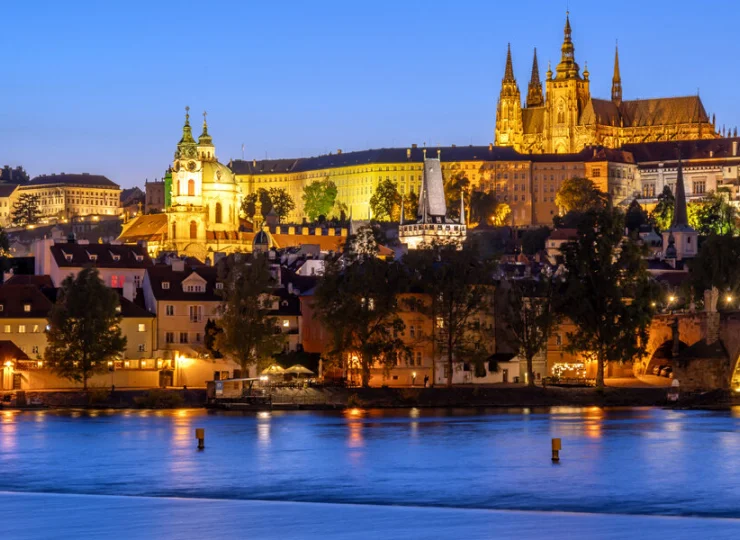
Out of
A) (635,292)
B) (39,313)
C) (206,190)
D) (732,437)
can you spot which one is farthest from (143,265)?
(206,190)

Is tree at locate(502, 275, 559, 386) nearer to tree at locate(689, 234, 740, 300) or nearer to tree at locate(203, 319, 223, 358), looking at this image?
tree at locate(689, 234, 740, 300)

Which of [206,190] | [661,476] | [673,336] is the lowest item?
[661,476]

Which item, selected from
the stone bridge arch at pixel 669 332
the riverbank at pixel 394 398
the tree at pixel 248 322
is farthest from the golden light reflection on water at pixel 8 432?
the stone bridge arch at pixel 669 332

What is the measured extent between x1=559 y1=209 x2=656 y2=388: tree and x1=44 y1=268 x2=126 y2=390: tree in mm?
22885

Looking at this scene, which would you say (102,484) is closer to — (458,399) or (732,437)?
(732,437)

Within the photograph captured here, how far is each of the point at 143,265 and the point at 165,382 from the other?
83.2ft

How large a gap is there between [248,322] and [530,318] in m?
14.9

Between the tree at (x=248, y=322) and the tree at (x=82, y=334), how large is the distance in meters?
5.32

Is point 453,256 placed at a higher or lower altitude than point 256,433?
higher

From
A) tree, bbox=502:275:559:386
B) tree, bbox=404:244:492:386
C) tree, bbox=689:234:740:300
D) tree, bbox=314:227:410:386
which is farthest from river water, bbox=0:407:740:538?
tree, bbox=689:234:740:300

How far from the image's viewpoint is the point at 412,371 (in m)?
92.9

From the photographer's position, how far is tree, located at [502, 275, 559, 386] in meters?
90.8

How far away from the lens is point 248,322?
8762 cm

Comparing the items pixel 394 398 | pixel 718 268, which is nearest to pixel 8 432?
pixel 394 398
